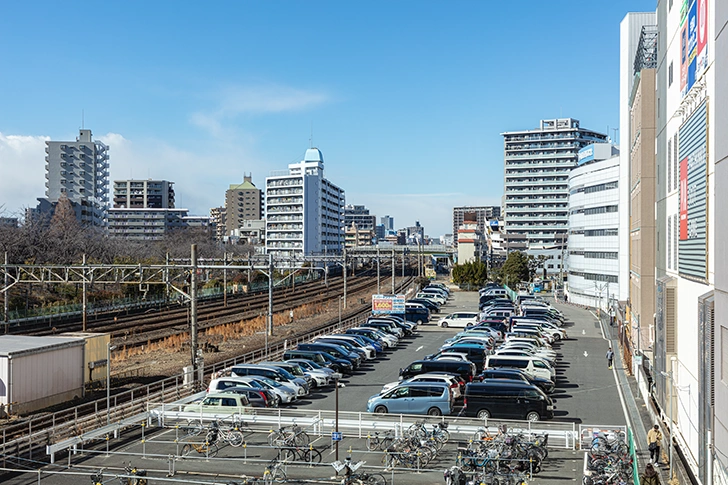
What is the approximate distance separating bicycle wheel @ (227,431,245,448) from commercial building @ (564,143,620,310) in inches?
1682

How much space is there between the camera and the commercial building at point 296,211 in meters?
112

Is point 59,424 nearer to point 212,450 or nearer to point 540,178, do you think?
point 212,450

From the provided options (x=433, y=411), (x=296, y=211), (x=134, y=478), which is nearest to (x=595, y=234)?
(x=433, y=411)

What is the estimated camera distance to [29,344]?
2131 centimetres

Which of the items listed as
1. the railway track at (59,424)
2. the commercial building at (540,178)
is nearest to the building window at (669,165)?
the railway track at (59,424)

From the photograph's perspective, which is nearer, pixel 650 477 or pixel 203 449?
pixel 650 477

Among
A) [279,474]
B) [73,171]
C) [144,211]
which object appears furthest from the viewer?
[144,211]

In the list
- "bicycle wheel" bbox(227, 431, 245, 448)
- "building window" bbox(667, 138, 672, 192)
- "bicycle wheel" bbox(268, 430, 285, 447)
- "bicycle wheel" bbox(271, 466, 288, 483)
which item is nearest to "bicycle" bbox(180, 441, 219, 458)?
"bicycle wheel" bbox(227, 431, 245, 448)

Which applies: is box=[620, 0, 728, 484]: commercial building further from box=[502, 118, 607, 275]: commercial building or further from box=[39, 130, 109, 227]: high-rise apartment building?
box=[39, 130, 109, 227]: high-rise apartment building

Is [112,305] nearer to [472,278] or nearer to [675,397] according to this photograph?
[472,278]

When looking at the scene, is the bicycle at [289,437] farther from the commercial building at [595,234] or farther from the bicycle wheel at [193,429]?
the commercial building at [595,234]

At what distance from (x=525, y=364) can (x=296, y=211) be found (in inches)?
3529

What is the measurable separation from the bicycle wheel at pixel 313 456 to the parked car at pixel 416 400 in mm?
4777

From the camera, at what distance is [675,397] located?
1783 centimetres
